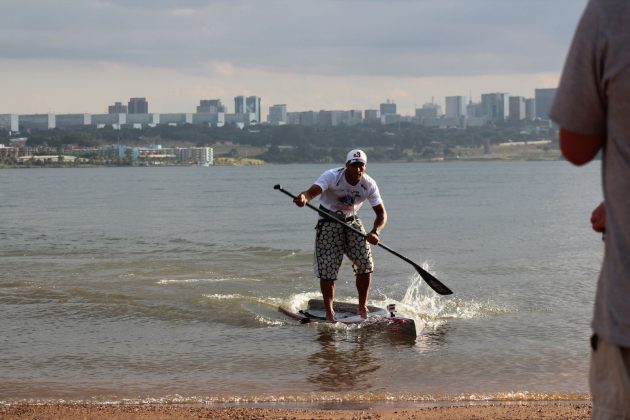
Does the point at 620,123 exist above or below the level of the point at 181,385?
above

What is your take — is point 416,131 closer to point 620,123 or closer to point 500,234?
point 500,234

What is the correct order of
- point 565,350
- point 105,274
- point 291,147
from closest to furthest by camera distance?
point 565,350
point 105,274
point 291,147

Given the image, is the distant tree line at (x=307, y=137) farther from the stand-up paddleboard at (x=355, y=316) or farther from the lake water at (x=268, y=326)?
the stand-up paddleboard at (x=355, y=316)

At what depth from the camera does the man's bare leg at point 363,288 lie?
1123 centimetres

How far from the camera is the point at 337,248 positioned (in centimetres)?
1095

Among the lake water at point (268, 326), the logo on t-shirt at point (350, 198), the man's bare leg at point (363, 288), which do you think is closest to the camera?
the lake water at point (268, 326)

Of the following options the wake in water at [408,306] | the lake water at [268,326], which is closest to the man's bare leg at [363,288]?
the wake in water at [408,306]

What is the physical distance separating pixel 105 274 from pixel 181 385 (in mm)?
9176

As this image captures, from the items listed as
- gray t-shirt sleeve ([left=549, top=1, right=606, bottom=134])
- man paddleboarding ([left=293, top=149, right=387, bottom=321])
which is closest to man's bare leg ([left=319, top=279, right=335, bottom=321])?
man paddleboarding ([left=293, top=149, right=387, bottom=321])

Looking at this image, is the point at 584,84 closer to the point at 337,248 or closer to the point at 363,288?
the point at 337,248

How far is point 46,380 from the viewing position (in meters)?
8.55

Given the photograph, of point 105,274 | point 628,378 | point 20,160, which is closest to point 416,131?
point 20,160

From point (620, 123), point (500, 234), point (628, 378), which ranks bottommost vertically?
point (500, 234)

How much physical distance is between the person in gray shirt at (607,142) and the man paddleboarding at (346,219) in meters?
7.47
